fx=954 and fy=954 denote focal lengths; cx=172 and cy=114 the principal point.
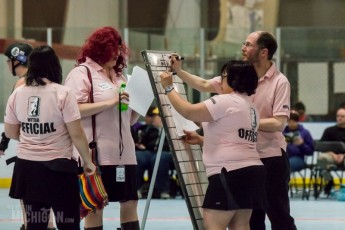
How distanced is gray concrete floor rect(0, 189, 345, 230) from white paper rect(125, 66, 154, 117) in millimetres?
3213

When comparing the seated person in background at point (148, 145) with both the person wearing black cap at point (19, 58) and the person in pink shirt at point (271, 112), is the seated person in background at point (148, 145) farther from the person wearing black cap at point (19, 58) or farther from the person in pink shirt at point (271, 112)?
the person in pink shirt at point (271, 112)

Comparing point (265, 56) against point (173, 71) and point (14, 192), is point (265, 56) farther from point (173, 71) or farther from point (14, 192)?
point (14, 192)

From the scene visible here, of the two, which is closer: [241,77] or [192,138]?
[241,77]

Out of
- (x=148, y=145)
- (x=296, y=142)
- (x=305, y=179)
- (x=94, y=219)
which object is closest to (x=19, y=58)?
(x=94, y=219)

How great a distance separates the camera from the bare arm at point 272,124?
21.4 feet

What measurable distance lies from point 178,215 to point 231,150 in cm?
Result: 570

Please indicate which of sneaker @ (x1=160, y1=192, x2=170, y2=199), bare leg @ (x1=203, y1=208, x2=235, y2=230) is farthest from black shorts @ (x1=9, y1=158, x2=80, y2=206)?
sneaker @ (x1=160, y1=192, x2=170, y2=199)

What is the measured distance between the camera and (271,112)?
6.69 meters

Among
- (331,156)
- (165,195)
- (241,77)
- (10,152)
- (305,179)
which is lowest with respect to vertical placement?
(165,195)

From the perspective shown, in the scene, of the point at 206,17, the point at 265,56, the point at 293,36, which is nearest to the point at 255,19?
the point at 206,17

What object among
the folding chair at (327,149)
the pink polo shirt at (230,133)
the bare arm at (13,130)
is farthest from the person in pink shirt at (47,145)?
the folding chair at (327,149)

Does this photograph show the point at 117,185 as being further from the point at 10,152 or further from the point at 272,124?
the point at 10,152

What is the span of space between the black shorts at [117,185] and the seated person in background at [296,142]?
836 cm

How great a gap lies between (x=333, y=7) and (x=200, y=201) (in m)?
15.1
